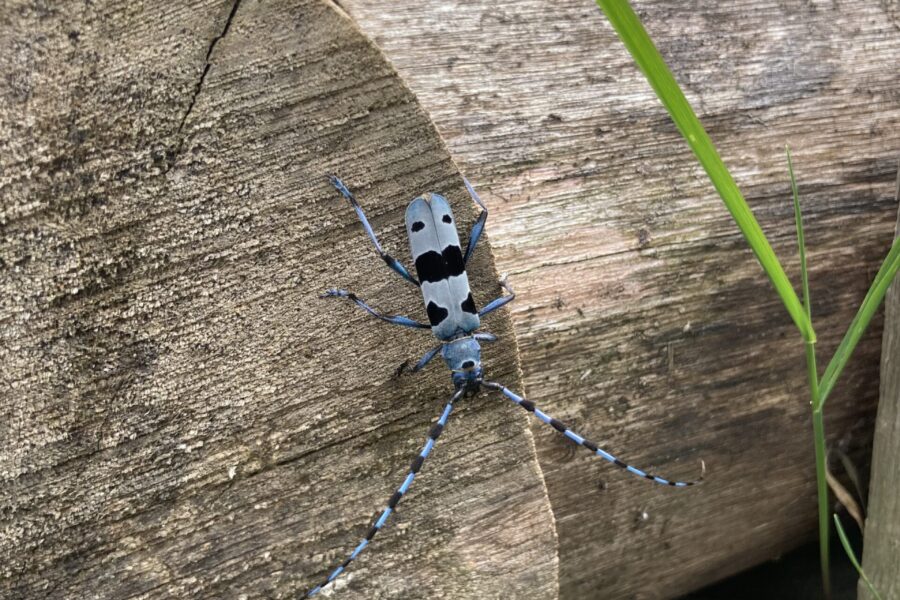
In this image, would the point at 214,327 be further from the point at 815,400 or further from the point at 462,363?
the point at 815,400

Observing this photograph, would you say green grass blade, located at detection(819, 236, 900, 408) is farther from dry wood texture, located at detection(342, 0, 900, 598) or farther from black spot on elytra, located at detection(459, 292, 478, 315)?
black spot on elytra, located at detection(459, 292, 478, 315)

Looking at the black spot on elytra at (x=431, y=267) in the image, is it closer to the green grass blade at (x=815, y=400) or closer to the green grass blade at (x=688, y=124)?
the green grass blade at (x=688, y=124)

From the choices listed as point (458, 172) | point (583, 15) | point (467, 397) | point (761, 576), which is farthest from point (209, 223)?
point (761, 576)

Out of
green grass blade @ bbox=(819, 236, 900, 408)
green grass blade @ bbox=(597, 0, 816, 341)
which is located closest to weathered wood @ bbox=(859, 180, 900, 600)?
green grass blade @ bbox=(819, 236, 900, 408)

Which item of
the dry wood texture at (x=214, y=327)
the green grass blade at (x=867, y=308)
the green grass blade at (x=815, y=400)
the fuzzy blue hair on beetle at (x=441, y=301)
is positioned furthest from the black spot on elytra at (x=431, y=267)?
the green grass blade at (x=867, y=308)

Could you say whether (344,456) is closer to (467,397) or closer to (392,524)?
(392,524)

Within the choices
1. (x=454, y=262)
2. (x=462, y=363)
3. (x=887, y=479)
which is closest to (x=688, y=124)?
(x=454, y=262)

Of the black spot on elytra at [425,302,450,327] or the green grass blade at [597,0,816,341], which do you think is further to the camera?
the black spot on elytra at [425,302,450,327]
